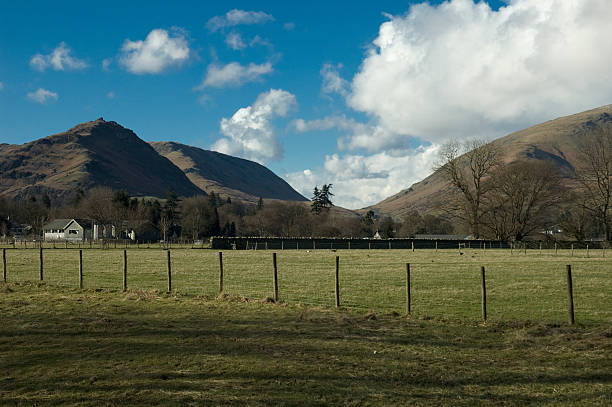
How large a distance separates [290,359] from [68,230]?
136 metres

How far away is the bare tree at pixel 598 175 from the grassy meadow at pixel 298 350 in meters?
62.2

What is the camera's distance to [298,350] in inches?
372

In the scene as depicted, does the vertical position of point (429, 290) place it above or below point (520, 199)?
below

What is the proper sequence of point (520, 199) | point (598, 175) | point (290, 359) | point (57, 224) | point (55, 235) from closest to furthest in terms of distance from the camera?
1. point (290, 359)
2. point (598, 175)
3. point (520, 199)
4. point (55, 235)
5. point (57, 224)

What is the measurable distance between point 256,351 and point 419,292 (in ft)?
37.4

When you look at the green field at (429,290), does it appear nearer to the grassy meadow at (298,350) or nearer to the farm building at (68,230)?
the grassy meadow at (298,350)

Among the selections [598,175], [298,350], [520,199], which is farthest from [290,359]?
[598,175]

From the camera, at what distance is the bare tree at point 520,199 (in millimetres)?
75062

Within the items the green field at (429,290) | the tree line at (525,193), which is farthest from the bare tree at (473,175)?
the green field at (429,290)

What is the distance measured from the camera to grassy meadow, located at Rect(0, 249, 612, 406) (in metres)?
7.02

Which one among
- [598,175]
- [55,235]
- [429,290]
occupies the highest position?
[598,175]

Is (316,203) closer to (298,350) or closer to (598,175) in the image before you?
(598,175)

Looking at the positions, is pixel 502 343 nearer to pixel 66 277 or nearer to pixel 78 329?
pixel 78 329

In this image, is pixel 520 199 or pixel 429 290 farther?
pixel 520 199
